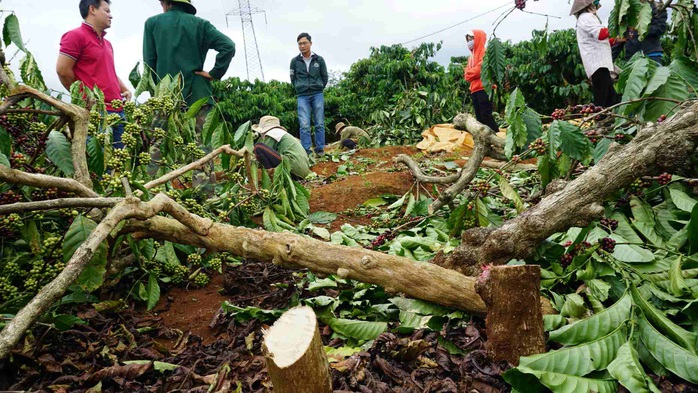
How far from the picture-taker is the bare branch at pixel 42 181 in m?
1.94

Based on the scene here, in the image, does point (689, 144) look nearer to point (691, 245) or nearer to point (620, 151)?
point (620, 151)

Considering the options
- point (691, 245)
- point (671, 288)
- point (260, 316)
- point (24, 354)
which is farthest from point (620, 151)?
point (24, 354)

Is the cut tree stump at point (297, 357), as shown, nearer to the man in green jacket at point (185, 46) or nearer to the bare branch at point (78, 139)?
the bare branch at point (78, 139)

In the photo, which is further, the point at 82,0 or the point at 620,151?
the point at 82,0

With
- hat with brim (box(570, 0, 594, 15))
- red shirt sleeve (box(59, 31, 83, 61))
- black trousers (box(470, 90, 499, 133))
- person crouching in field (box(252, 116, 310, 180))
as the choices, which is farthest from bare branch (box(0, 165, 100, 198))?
black trousers (box(470, 90, 499, 133))

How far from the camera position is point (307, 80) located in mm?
8047

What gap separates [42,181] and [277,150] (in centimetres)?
399

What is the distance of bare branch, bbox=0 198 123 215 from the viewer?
1.90m

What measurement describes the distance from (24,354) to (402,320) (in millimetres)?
1512

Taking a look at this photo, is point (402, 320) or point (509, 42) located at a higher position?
point (509, 42)

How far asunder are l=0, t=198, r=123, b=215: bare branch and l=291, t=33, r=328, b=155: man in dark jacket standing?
5958mm

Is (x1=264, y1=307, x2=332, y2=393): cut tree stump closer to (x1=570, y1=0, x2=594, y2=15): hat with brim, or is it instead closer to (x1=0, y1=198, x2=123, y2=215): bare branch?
(x1=0, y1=198, x2=123, y2=215): bare branch

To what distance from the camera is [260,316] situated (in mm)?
2293

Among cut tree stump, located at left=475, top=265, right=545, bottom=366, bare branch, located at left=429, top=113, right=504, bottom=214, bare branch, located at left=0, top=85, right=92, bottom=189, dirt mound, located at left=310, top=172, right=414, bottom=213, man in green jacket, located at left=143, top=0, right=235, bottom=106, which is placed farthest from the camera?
man in green jacket, located at left=143, top=0, right=235, bottom=106
